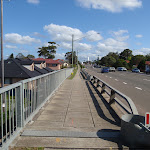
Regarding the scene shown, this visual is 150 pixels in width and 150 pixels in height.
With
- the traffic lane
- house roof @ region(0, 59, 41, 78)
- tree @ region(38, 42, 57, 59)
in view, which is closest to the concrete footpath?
the traffic lane

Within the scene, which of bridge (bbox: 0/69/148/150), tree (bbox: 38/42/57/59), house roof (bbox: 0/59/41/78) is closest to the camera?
bridge (bbox: 0/69/148/150)

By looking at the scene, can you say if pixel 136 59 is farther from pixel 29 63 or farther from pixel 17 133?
pixel 17 133

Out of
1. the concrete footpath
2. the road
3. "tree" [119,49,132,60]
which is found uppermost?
"tree" [119,49,132,60]

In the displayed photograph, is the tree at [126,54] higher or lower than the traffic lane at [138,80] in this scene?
higher

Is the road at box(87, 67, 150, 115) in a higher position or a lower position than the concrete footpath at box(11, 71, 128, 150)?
lower

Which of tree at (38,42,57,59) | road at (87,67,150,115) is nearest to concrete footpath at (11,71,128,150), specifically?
road at (87,67,150,115)

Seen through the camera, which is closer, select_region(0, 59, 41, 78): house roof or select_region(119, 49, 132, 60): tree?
select_region(0, 59, 41, 78): house roof

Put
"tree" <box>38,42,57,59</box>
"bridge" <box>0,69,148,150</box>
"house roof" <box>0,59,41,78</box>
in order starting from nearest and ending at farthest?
"bridge" <box>0,69,148,150</box> → "house roof" <box>0,59,41,78</box> → "tree" <box>38,42,57,59</box>

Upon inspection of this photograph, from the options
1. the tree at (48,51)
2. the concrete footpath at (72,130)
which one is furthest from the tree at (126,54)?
the concrete footpath at (72,130)

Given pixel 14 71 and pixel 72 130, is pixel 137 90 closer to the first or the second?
pixel 72 130

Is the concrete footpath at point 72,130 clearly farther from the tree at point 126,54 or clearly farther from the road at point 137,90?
the tree at point 126,54

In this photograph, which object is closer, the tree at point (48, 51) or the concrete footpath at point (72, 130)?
the concrete footpath at point (72, 130)

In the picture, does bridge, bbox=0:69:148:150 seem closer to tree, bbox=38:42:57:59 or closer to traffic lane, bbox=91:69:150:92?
traffic lane, bbox=91:69:150:92

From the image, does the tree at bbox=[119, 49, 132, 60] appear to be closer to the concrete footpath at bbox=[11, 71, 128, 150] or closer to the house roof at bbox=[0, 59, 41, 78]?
the house roof at bbox=[0, 59, 41, 78]
